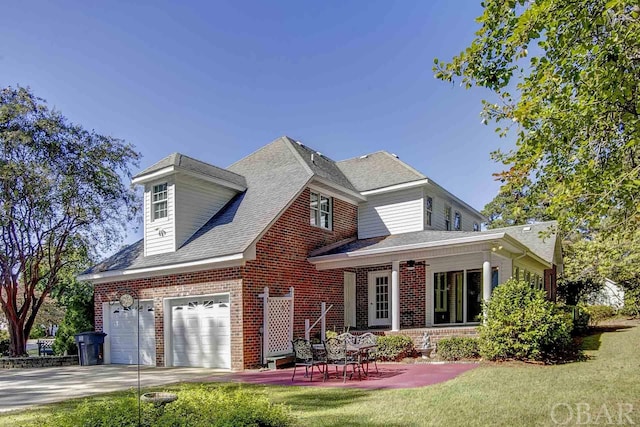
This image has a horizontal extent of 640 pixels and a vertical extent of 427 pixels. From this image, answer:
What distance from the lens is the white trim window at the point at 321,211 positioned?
15.4m

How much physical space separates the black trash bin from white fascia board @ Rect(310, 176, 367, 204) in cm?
888

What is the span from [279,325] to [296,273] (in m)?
1.84

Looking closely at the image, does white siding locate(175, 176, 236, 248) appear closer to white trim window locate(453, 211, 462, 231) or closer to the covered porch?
the covered porch

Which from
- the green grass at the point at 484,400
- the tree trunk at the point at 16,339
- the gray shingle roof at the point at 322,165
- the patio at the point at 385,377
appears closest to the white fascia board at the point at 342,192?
the gray shingle roof at the point at 322,165

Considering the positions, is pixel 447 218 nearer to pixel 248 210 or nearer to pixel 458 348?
pixel 458 348

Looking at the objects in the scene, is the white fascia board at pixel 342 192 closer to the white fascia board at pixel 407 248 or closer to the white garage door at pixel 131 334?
the white fascia board at pixel 407 248

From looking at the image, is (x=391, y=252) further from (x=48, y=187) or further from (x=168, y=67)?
(x=48, y=187)

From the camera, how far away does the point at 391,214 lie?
56.6 feet

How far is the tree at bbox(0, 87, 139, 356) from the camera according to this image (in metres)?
16.4

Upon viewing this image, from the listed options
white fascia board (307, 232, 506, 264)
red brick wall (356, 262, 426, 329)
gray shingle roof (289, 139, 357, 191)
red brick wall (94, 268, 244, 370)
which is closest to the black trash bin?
red brick wall (94, 268, 244, 370)

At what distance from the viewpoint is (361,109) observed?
1802 centimetres

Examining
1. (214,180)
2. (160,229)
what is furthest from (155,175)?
(214,180)

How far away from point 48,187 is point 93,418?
48.7 ft

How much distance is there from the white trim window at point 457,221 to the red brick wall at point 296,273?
17.3 ft
